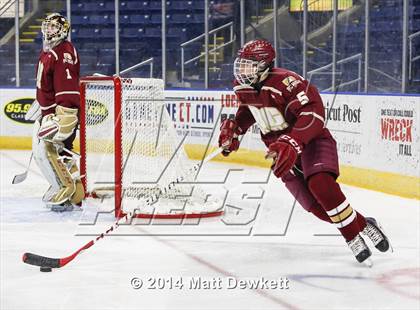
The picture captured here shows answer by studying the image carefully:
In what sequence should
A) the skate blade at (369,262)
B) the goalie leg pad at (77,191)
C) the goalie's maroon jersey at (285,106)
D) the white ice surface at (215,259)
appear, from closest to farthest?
the white ice surface at (215,259) → the goalie's maroon jersey at (285,106) → the skate blade at (369,262) → the goalie leg pad at (77,191)

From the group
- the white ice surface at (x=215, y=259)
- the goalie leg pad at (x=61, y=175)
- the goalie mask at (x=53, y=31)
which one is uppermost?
the goalie mask at (x=53, y=31)

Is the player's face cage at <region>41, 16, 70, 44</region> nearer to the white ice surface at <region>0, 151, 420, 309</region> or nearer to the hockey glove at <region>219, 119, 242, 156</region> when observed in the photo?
the white ice surface at <region>0, 151, 420, 309</region>

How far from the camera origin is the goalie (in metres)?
5.55

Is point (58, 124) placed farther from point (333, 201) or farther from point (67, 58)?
point (333, 201)

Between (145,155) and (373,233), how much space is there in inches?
86.6

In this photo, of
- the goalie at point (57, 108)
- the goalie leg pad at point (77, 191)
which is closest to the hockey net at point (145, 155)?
the goalie leg pad at point (77, 191)

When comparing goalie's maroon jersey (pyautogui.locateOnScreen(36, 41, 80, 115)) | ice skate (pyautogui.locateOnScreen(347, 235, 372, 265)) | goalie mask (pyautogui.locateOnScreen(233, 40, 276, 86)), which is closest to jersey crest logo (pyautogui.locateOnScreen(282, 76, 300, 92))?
goalie mask (pyautogui.locateOnScreen(233, 40, 276, 86))

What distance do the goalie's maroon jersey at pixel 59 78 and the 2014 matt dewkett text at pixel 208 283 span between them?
2.03 metres

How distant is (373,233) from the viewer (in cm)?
411

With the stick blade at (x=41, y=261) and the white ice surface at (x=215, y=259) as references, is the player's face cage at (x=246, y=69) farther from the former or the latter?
the stick blade at (x=41, y=261)

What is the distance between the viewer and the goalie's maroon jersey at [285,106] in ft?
12.2

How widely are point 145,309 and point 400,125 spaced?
384 centimetres

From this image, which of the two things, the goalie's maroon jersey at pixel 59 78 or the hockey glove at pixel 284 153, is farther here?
the goalie's maroon jersey at pixel 59 78

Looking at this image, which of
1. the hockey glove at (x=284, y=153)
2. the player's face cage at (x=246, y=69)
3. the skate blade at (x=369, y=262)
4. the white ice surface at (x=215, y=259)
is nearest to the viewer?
the white ice surface at (x=215, y=259)
